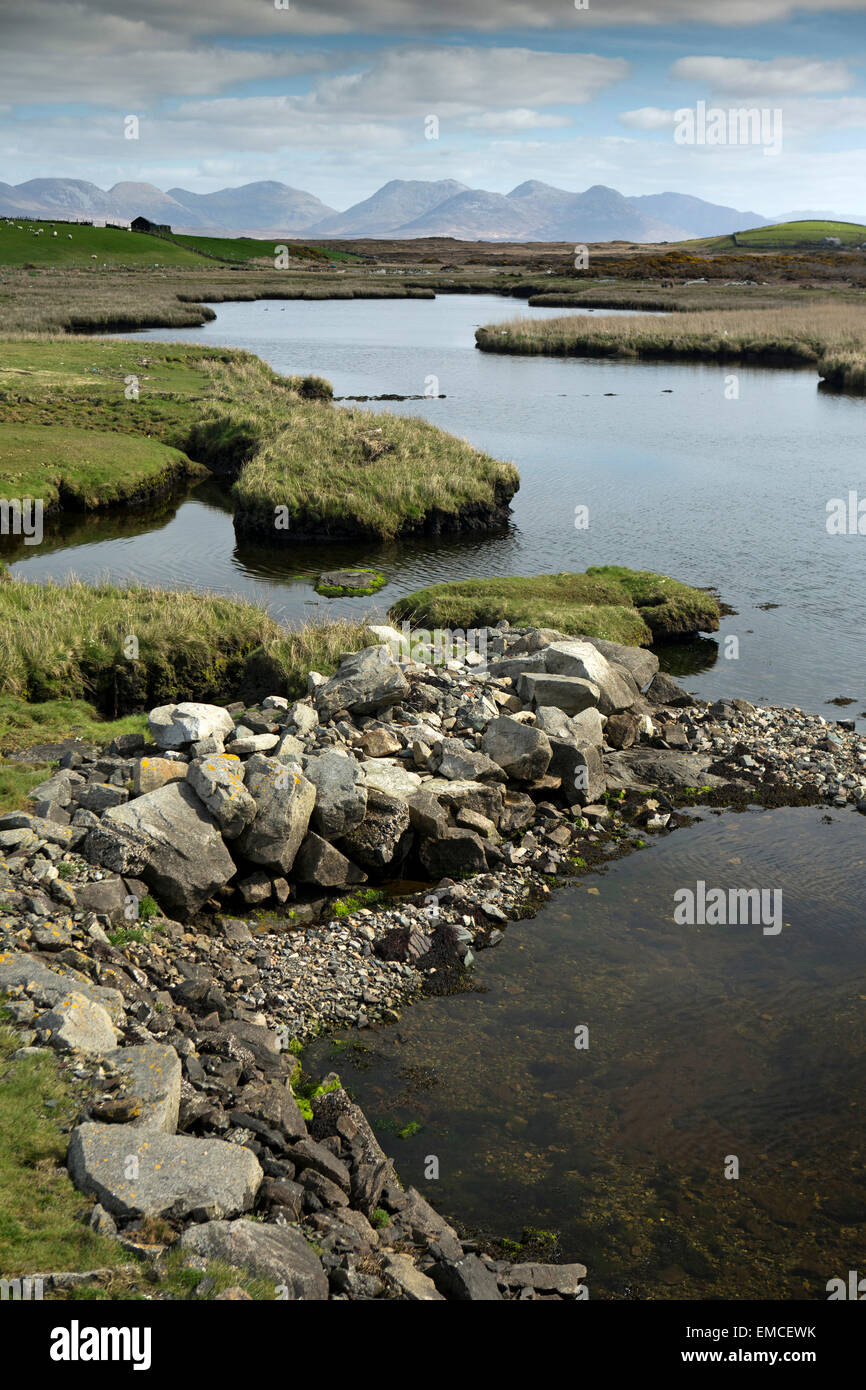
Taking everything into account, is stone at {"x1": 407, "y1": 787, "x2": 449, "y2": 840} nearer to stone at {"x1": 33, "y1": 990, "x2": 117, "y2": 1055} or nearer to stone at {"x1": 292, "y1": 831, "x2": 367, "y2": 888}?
stone at {"x1": 292, "y1": 831, "x2": 367, "y2": 888}

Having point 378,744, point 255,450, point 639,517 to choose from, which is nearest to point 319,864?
point 378,744

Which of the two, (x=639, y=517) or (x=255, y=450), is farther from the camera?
(x=255, y=450)

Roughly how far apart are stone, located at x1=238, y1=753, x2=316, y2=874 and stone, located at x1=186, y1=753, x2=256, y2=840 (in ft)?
0.74

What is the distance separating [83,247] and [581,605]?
545 ft

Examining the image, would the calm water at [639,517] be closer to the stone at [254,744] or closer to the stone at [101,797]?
the stone at [254,744]

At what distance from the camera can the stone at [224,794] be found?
17.0 m

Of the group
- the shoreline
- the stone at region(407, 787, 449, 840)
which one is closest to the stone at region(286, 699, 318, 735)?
the shoreline

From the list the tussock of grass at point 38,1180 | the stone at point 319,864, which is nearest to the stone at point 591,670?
the stone at point 319,864

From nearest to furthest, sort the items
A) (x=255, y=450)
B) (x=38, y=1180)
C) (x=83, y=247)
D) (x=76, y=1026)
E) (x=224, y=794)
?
(x=38, y=1180), (x=76, y=1026), (x=224, y=794), (x=255, y=450), (x=83, y=247)

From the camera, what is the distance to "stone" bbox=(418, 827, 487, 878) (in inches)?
762

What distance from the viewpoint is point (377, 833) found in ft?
61.5

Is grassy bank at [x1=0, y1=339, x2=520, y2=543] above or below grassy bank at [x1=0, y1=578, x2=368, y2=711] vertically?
above

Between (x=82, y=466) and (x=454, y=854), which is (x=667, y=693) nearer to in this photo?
(x=454, y=854)

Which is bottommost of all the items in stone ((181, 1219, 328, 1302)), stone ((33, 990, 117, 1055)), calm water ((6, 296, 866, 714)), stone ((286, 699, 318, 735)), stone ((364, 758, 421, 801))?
stone ((181, 1219, 328, 1302))
